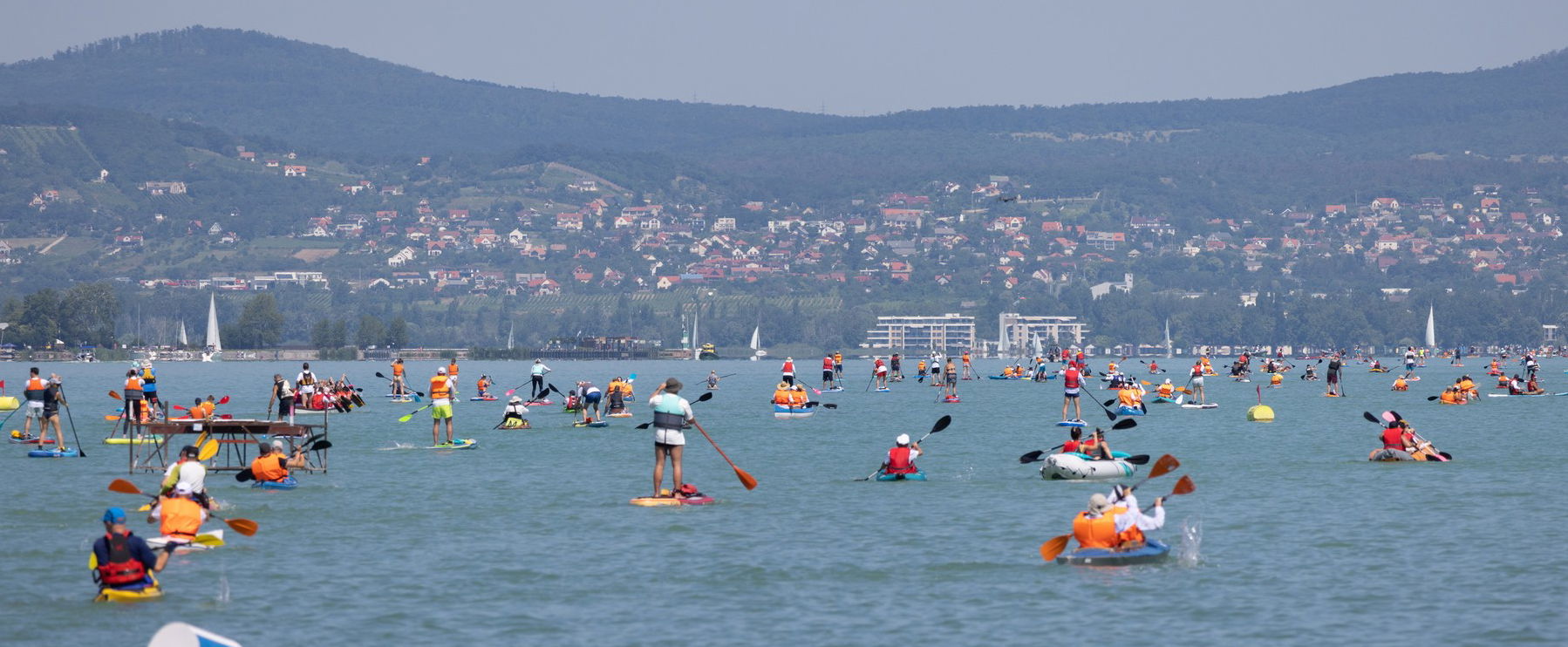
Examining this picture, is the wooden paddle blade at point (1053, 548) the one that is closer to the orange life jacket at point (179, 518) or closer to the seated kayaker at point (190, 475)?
the orange life jacket at point (179, 518)

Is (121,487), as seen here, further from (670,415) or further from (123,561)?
(670,415)

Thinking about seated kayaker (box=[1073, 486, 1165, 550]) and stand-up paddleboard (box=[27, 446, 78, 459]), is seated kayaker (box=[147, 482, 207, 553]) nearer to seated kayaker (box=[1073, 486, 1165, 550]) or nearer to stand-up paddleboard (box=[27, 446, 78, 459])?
seated kayaker (box=[1073, 486, 1165, 550])

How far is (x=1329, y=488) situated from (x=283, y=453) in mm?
20945

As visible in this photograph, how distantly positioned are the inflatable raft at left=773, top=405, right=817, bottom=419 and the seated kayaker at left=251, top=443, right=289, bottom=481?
35.3 metres

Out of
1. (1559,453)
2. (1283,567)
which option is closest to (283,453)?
(1283,567)

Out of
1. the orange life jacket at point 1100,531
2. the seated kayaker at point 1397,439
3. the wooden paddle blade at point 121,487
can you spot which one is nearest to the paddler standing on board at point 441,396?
the wooden paddle blade at point 121,487

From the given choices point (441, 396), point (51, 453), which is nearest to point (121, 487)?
point (51, 453)

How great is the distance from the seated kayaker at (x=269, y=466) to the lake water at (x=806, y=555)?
48 cm

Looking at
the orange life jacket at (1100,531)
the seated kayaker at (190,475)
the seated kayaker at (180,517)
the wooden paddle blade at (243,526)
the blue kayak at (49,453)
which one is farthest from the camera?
the blue kayak at (49,453)

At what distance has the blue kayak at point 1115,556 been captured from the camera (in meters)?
27.9

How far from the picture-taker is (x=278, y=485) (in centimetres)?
3878

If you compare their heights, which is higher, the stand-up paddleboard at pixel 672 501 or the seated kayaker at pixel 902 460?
the seated kayaker at pixel 902 460

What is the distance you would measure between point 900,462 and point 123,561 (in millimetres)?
19288

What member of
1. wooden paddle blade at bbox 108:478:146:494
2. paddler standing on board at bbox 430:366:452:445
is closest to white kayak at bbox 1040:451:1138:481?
paddler standing on board at bbox 430:366:452:445
